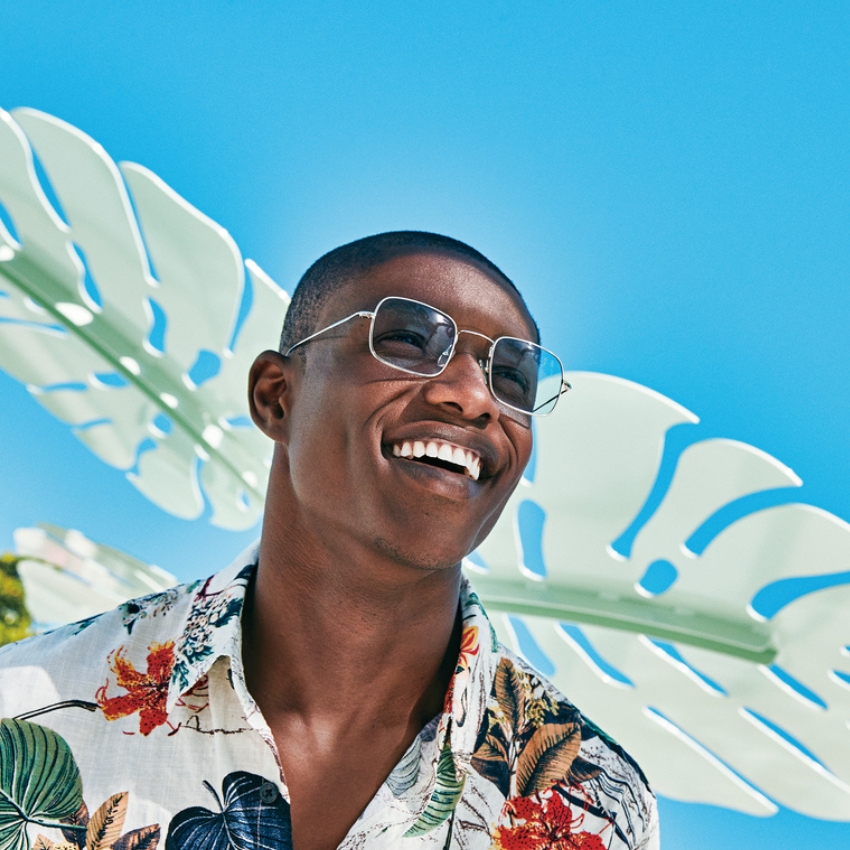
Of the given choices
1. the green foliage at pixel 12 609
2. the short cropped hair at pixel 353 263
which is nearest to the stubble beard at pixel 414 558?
the short cropped hair at pixel 353 263

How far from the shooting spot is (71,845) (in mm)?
1574

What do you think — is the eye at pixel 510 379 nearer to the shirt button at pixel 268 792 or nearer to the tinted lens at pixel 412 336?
the tinted lens at pixel 412 336

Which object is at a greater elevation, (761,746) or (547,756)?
(761,746)

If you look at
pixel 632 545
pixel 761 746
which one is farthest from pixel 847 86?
pixel 761 746

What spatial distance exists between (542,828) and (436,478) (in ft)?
2.18

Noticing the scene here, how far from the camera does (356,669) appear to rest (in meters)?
1.85

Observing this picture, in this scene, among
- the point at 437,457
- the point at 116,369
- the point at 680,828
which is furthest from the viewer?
the point at 680,828

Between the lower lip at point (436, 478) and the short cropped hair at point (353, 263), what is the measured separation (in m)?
0.47

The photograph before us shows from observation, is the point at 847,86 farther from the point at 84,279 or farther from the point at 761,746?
the point at 84,279

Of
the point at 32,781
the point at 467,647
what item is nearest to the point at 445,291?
the point at 467,647

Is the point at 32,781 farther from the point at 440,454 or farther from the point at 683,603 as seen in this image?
the point at 683,603

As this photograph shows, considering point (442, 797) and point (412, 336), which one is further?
point (412, 336)

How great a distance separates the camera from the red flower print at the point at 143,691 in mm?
1701

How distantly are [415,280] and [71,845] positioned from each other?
3.86ft
